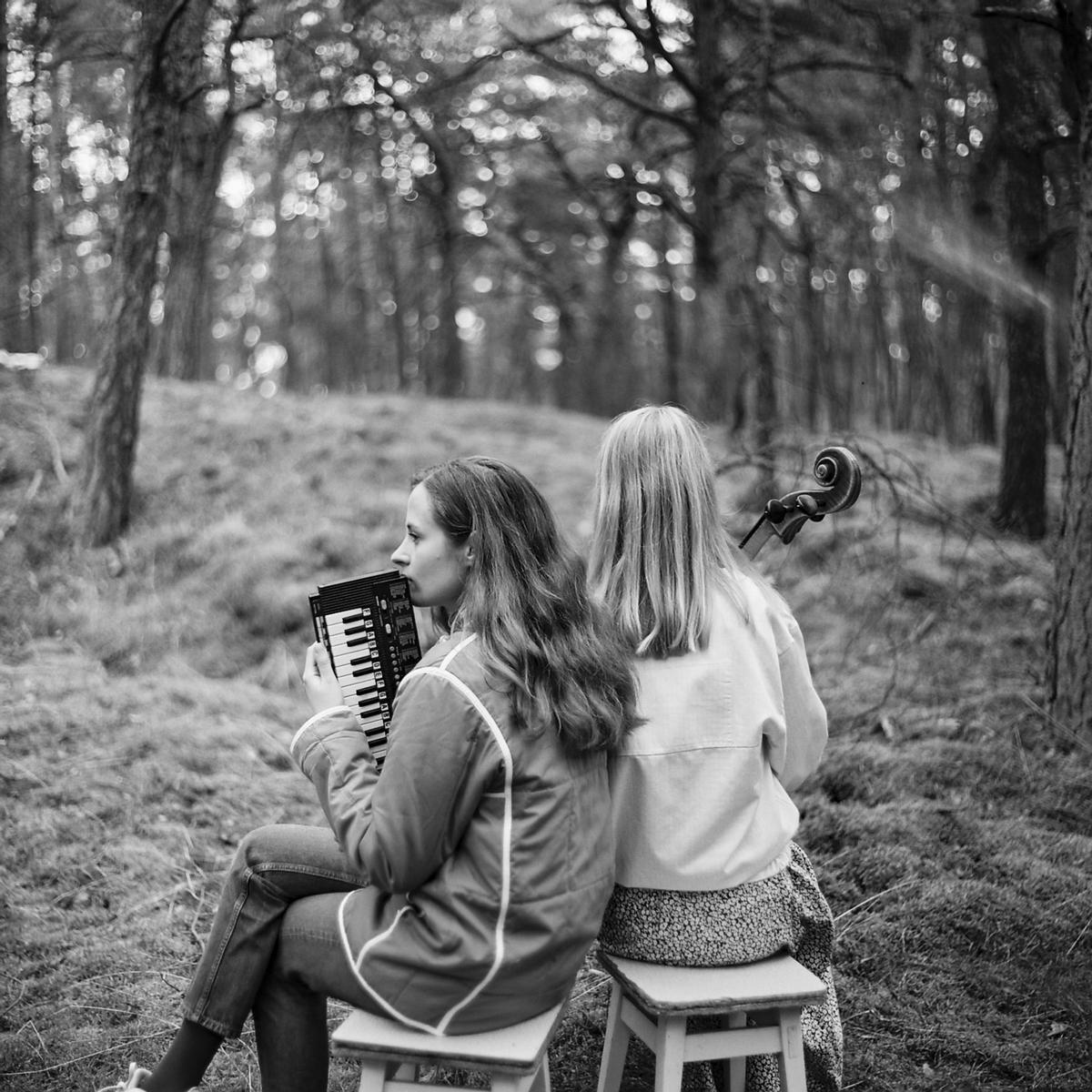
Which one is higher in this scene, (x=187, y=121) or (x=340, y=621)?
(x=187, y=121)

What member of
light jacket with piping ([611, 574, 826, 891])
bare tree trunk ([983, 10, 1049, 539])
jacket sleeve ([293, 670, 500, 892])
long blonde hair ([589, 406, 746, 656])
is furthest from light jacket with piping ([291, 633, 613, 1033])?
bare tree trunk ([983, 10, 1049, 539])

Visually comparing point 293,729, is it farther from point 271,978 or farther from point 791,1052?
point 791,1052

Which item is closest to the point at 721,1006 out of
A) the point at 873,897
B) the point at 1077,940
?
the point at 873,897

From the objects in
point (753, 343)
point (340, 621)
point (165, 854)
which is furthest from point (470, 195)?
point (340, 621)

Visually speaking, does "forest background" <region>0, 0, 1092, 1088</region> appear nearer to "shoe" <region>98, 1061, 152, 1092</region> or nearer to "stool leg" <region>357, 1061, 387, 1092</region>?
"shoe" <region>98, 1061, 152, 1092</region>

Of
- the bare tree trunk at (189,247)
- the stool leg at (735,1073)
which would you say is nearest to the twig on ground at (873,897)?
the stool leg at (735,1073)

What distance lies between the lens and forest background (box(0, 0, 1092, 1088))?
4.43 meters

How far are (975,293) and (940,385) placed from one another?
2722mm

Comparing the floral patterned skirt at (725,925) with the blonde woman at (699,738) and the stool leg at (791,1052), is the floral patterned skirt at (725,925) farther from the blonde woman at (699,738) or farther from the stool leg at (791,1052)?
the stool leg at (791,1052)

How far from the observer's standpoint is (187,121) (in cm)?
1235

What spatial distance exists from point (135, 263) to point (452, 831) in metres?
7.09

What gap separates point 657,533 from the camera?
8.80 ft

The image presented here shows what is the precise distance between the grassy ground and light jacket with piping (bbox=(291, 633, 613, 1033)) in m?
1.23

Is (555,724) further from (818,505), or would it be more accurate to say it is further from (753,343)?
(753,343)
